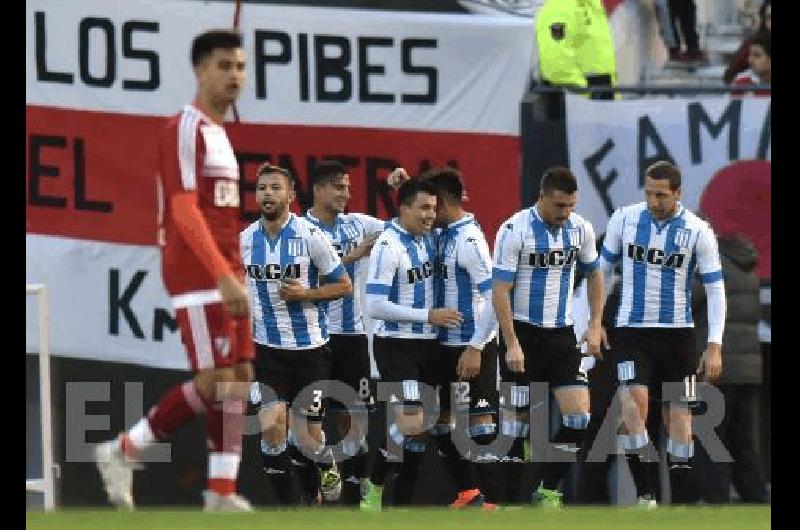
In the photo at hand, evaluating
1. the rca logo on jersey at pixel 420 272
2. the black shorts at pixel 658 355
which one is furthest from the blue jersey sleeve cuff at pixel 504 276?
the black shorts at pixel 658 355

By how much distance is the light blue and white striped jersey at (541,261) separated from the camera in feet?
45.5

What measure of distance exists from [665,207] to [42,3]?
14.7 feet

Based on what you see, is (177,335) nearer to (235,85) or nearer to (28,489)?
(28,489)

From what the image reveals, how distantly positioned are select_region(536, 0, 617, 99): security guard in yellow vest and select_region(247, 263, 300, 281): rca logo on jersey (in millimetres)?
2662

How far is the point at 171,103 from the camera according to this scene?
15.5 metres

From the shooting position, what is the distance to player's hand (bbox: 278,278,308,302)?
1377cm

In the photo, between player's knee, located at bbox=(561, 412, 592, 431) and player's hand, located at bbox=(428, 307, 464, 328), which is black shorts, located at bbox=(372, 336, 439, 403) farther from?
player's knee, located at bbox=(561, 412, 592, 431)

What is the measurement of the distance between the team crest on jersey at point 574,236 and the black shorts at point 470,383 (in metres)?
0.80

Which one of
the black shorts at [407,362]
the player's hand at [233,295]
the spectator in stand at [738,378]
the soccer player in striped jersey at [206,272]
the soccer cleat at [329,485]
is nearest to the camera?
the player's hand at [233,295]

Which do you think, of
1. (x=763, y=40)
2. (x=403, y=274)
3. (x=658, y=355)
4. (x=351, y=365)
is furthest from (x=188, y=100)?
(x=763, y=40)

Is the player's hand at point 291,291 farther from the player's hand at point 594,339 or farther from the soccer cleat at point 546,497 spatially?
the soccer cleat at point 546,497

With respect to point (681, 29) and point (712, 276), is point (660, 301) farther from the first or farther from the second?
point (681, 29)

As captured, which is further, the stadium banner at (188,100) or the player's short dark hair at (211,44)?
the stadium banner at (188,100)
